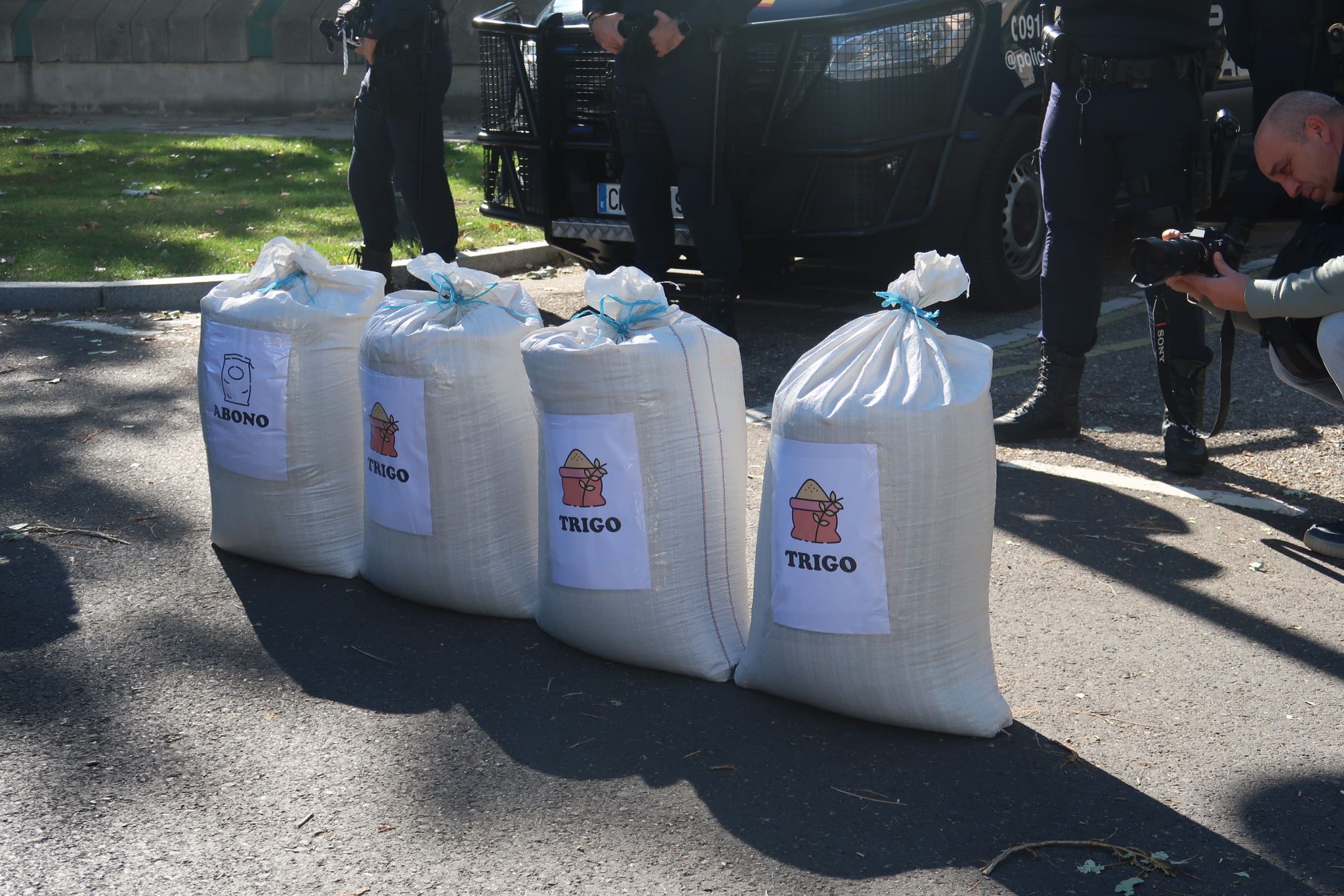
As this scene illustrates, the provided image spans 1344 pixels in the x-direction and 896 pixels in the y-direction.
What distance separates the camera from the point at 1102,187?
4.42m

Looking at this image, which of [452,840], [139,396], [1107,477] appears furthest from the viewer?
[139,396]

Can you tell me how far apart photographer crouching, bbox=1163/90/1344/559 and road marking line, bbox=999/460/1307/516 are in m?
0.39

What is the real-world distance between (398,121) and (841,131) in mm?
1994

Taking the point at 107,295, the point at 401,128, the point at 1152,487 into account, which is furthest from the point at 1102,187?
the point at 107,295

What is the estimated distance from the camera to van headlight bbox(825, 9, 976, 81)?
213 inches

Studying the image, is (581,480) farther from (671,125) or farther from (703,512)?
(671,125)

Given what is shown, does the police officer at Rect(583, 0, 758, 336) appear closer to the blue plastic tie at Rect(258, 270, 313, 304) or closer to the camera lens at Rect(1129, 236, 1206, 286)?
the blue plastic tie at Rect(258, 270, 313, 304)

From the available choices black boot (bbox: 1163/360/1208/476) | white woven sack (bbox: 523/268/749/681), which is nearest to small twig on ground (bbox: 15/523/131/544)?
white woven sack (bbox: 523/268/749/681)

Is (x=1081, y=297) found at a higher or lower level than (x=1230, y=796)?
higher

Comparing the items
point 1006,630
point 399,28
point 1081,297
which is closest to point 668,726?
point 1006,630

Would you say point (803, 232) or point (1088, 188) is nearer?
point (1088, 188)

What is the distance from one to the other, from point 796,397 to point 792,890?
961mm

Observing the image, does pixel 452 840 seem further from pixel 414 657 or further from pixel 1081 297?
pixel 1081 297

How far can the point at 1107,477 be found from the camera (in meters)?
4.27
